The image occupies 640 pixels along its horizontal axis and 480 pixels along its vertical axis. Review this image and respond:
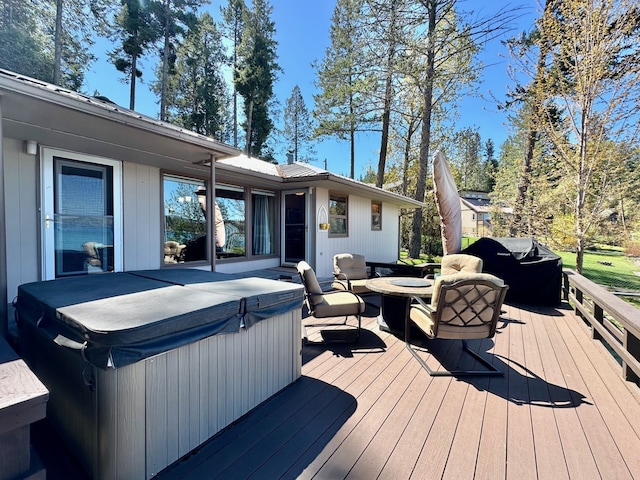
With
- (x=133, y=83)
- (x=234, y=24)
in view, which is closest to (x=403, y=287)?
(x=133, y=83)

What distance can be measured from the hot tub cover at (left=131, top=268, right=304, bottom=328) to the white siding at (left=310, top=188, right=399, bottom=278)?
13.5ft

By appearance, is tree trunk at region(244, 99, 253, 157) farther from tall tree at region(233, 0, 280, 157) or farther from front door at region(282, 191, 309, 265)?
front door at region(282, 191, 309, 265)

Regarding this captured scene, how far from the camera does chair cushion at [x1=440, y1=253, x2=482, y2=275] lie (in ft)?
15.4

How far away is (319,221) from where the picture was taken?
23.5 feet

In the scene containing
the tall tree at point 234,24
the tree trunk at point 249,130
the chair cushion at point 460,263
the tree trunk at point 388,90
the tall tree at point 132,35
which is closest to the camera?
the chair cushion at point 460,263

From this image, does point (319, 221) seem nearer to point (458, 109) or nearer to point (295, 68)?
point (458, 109)

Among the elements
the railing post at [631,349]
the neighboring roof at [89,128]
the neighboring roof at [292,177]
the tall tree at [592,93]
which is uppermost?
the tall tree at [592,93]

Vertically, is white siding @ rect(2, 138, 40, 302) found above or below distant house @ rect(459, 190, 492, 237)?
below

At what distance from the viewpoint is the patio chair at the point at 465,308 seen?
2854 millimetres

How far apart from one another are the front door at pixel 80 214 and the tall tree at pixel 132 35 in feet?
44.6

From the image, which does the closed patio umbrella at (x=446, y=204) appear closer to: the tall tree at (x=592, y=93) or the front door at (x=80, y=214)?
the tall tree at (x=592, y=93)

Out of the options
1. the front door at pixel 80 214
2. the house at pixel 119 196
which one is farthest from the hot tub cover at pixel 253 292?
the front door at pixel 80 214

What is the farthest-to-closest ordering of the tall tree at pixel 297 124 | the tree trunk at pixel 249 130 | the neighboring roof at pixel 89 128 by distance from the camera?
the tall tree at pixel 297 124 → the tree trunk at pixel 249 130 → the neighboring roof at pixel 89 128

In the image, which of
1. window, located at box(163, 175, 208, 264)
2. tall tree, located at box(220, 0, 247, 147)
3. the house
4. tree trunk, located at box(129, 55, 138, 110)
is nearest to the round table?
the house
